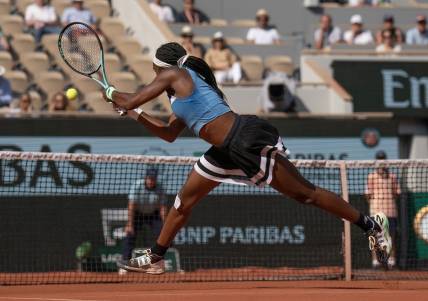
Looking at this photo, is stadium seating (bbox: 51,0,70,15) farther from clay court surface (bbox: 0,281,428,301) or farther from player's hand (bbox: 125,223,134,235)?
clay court surface (bbox: 0,281,428,301)

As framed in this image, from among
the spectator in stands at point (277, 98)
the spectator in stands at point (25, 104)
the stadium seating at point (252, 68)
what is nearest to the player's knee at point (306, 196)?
the spectator in stands at point (277, 98)

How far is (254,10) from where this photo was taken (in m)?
21.3

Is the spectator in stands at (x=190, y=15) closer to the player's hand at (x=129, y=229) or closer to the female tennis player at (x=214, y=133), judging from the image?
the player's hand at (x=129, y=229)

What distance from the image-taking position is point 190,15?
66.3 ft

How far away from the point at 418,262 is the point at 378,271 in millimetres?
834

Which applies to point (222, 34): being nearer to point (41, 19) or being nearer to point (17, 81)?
point (41, 19)

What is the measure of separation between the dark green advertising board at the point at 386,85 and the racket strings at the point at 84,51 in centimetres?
737

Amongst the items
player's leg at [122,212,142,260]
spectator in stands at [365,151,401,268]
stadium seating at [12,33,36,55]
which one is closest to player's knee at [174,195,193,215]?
player's leg at [122,212,142,260]

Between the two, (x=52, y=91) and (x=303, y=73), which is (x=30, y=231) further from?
(x=303, y=73)

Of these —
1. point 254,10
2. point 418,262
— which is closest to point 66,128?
point 418,262

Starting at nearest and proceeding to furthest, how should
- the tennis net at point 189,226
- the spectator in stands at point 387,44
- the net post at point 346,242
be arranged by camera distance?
the net post at point 346,242 < the tennis net at point 189,226 < the spectator in stands at point 387,44

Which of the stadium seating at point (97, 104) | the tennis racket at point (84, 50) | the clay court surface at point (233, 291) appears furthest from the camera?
the stadium seating at point (97, 104)

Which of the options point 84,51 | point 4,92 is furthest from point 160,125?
point 4,92

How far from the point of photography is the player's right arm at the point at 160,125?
31.9ft
